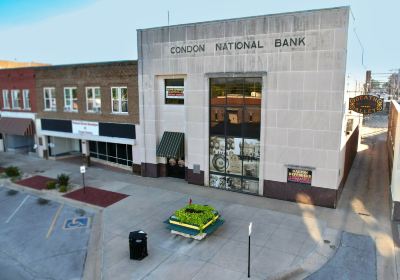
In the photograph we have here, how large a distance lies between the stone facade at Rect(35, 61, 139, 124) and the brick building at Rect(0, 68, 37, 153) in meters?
1.27

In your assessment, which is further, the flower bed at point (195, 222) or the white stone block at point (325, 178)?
the white stone block at point (325, 178)

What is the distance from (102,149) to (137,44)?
10.2m

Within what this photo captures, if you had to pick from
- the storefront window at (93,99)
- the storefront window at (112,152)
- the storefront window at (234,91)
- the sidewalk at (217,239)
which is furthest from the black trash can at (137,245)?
the storefront window at (93,99)

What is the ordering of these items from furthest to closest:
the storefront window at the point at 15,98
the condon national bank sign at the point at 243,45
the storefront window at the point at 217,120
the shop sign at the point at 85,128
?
1. the storefront window at the point at 15,98
2. the shop sign at the point at 85,128
3. the storefront window at the point at 217,120
4. the condon national bank sign at the point at 243,45

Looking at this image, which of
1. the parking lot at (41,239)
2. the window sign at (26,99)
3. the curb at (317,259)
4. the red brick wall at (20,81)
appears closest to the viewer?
the curb at (317,259)

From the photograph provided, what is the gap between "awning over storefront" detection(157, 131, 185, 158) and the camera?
21.0 meters

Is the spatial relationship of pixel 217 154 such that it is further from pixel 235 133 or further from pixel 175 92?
pixel 175 92

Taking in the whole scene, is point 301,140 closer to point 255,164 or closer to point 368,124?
point 255,164

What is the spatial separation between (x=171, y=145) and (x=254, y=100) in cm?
633

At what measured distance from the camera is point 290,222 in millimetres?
15008

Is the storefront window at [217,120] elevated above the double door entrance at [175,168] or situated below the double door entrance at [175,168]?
above

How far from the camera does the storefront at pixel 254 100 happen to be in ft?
53.1

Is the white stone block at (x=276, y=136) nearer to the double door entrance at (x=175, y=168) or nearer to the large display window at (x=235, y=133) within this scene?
the large display window at (x=235, y=133)

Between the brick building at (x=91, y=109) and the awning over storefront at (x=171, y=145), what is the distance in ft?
8.60
